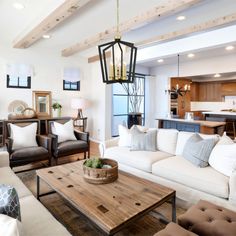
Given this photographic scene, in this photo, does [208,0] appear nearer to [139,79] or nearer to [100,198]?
[100,198]

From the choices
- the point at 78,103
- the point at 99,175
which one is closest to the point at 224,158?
the point at 99,175

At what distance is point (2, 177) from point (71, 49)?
3827mm

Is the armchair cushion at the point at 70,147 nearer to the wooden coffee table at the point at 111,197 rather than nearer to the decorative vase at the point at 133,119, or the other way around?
the wooden coffee table at the point at 111,197

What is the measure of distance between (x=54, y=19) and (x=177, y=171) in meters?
2.89

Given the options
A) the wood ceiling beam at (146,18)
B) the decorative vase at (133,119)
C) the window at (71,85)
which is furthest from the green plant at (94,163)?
the decorative vase at (133,119)

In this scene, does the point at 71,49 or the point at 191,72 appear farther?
the point at 191,72

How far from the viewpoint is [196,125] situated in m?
5.50

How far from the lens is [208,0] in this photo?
300cm

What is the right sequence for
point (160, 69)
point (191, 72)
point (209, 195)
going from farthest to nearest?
point (160, 69) < point (191, 72) < point (209, 195)

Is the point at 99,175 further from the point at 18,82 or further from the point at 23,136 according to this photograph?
the point at 18,82

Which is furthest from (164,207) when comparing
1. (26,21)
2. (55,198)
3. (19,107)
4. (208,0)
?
(19,107)

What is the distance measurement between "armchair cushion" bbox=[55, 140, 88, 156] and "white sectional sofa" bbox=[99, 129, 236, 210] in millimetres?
732

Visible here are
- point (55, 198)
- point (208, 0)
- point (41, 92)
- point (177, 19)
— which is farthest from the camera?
point (41, 92)

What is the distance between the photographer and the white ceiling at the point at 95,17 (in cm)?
309
